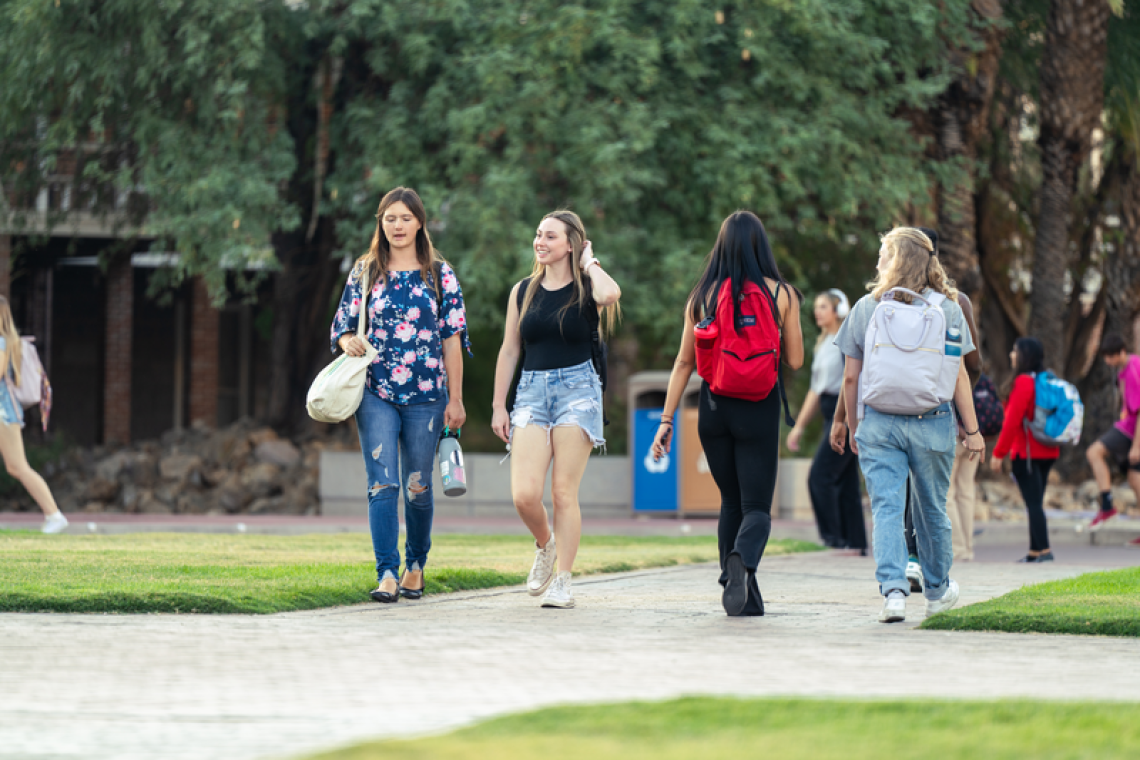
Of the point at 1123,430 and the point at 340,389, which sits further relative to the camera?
the point at 1123,430

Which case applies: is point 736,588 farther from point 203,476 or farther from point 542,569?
point 203,476

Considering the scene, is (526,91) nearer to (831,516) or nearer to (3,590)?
(831,516)

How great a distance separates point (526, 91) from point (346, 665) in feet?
38.2

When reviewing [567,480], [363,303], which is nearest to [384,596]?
[567,480]

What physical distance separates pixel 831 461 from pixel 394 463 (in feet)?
16.8

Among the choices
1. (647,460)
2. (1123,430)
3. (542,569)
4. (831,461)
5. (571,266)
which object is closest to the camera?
(571,266)

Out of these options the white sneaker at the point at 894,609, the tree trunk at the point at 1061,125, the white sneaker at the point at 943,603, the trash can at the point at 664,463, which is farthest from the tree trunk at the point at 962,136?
the white sneaker at the point at 894,609

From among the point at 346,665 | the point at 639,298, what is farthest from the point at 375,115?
the point at 346,665

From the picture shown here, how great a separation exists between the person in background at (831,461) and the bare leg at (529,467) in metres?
4.17

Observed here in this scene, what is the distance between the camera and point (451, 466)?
757 centimetres

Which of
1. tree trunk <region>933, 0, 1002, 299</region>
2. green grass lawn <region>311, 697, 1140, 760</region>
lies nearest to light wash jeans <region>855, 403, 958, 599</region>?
green grass lawn <region>311, 697, 1140, 760</region>

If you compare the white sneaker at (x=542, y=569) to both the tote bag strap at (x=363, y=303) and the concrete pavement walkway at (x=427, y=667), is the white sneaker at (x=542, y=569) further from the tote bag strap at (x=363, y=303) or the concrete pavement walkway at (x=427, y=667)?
the tote bag strap at (x=363, y=303)

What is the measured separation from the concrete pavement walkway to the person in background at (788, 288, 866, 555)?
4186mm

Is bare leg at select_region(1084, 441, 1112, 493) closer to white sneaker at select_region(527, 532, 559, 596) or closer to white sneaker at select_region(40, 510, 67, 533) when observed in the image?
white sneaker at select_region(527, 532, 559, 596)
